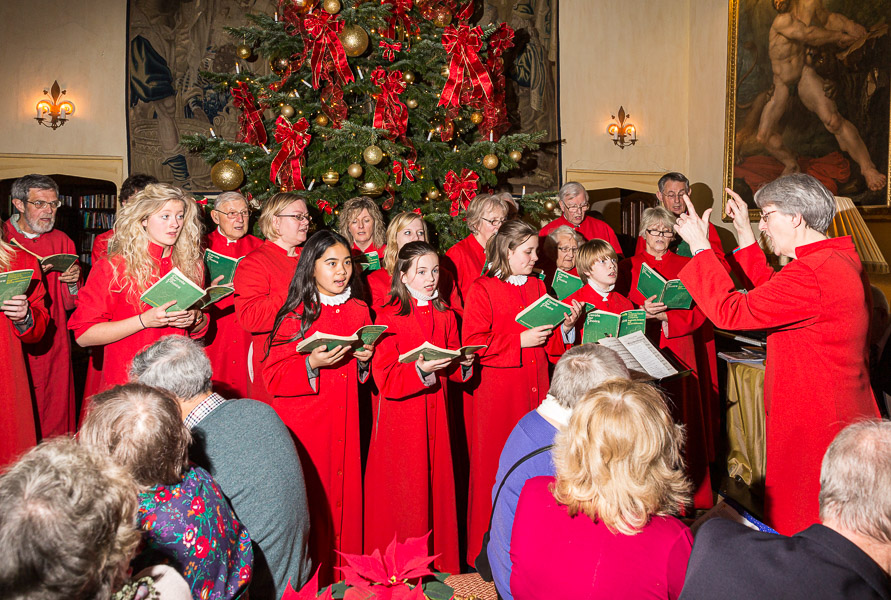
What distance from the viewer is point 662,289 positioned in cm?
434

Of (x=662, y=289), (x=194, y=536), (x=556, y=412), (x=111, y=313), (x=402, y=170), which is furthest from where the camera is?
(x=402, y=170)

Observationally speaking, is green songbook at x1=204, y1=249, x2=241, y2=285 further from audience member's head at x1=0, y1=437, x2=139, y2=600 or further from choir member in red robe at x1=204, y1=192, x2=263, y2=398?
audience member's head at x1=0, y1=437, x2=139, y2=600

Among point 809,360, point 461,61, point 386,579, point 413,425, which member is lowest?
point 386,579

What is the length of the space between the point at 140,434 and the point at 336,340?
1.28m

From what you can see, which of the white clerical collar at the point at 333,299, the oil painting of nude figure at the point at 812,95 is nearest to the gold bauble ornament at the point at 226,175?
the white clerical collar at the point at 333,299

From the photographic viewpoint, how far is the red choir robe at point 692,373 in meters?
4.65

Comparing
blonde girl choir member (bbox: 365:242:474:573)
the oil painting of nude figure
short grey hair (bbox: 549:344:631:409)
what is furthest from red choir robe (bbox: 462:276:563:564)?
the oil painting of nude figure

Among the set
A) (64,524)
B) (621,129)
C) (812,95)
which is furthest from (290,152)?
(812,95)

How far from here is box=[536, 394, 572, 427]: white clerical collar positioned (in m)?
2.31

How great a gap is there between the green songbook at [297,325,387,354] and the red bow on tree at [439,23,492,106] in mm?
3167

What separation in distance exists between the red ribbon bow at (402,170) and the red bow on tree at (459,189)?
32 cm

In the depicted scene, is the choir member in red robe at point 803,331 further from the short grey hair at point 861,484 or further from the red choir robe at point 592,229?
the red choir robe at point 592,229

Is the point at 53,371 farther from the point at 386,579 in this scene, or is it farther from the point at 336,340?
the point at 386,579

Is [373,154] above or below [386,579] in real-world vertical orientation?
above
